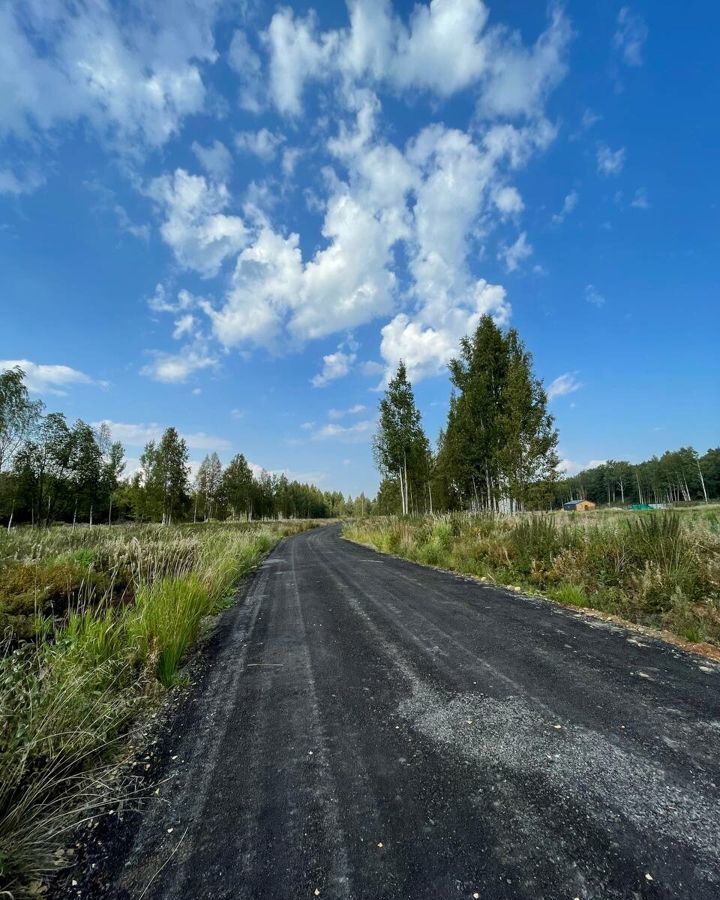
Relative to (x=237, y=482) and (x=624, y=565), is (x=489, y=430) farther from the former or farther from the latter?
(x=237, y=482)

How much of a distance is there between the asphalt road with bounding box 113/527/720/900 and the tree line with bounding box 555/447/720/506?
82.1m

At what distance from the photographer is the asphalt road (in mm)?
1596

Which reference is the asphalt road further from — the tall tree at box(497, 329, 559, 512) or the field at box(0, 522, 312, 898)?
the tall tree at box(497, 329, 559, 512)

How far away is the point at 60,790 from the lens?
2156mm

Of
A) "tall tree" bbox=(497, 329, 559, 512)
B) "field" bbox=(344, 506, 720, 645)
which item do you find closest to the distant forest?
"tall tree" bbox=(497, 329, 559, 512)

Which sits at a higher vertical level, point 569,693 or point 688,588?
point 688,588

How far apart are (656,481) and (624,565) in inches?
4240

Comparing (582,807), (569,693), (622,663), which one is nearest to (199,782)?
(582,807)

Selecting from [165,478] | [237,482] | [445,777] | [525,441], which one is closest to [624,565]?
[445,777]

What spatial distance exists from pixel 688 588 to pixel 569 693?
11.6 feet

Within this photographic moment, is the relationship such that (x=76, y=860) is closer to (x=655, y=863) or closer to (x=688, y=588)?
(x=655, y=863)

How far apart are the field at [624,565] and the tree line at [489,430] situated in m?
9.67

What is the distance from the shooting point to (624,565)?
629cm

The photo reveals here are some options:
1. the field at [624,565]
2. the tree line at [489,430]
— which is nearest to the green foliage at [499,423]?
the tree line at [489,430]
